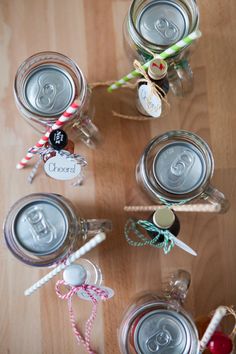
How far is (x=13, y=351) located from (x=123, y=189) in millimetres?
312

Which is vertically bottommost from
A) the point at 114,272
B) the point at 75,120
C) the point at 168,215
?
the point at 114,272

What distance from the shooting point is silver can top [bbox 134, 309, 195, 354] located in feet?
2.15

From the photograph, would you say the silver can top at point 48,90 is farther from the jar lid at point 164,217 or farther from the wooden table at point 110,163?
the jar lid at point 164,217

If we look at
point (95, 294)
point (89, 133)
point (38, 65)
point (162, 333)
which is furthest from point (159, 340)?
point (38, 65)

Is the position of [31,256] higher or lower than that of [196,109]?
lower

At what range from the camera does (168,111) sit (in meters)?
0.77

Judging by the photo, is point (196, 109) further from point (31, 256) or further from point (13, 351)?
point (13, 351)

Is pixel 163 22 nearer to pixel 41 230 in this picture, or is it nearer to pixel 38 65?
pixel 38 65

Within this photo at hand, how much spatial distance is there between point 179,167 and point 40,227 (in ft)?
0.74

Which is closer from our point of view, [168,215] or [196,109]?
[168,215]

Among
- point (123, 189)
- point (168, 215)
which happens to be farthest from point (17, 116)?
point (168, 215)

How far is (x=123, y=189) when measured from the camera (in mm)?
760

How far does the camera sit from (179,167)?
70cm

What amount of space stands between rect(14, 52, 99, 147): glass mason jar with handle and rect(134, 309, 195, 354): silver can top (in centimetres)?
31
